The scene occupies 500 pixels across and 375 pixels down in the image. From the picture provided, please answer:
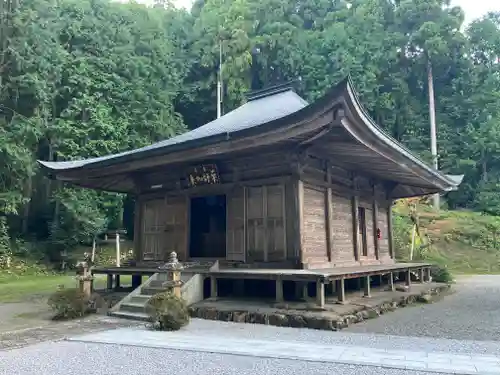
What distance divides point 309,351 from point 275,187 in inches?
182

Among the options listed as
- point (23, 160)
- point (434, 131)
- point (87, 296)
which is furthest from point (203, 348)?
point (434, 131)

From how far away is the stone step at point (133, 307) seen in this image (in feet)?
26.8

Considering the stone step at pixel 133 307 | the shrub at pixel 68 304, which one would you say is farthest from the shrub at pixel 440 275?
the shrub at pixel 68 304

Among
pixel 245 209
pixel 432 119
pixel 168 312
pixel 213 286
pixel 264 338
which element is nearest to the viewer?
pixel 264 338

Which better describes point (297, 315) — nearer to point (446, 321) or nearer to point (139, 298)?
point (446, 321)

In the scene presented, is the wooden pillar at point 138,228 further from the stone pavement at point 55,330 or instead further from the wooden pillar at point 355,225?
the wooden pillar at point 355,225

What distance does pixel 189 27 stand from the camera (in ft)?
118

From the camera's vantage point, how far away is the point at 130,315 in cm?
804

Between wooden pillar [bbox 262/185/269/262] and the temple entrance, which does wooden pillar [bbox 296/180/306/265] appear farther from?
the temple entrance

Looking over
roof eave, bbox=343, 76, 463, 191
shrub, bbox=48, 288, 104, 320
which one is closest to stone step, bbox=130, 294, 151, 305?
shrub, bbox=48, 288, 104, 320

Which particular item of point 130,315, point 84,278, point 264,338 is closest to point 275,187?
point 130,315

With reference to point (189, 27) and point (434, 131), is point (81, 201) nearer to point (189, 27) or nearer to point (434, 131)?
point (189, 27)

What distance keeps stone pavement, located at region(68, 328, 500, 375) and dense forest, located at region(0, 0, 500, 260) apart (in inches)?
621

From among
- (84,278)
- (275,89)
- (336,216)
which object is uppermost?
(275,89)
